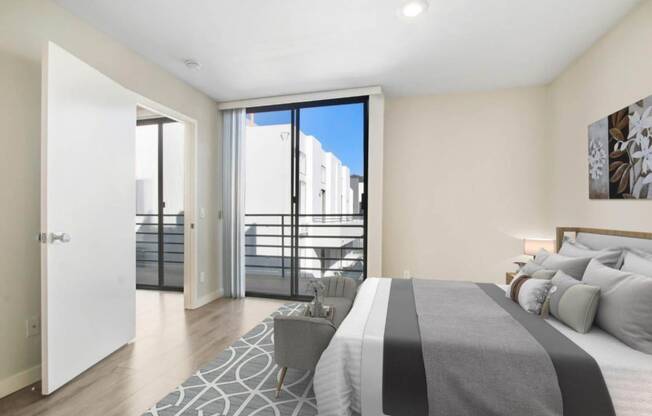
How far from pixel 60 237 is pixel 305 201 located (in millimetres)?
2818

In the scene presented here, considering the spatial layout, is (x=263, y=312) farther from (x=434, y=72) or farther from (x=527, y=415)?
(x=434, y=72)

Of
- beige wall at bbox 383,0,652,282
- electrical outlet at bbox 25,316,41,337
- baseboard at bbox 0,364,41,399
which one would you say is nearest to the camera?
baseboard at bbox 0,364,41,399

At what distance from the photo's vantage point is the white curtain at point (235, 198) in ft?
13.2

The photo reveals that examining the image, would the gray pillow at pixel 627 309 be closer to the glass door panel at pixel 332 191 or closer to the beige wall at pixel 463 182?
the beige wall at pixel 463 182

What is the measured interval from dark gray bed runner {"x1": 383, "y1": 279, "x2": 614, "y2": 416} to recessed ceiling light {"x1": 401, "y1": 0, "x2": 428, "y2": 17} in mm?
2121

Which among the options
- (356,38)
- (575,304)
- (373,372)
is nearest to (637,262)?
(575,304)

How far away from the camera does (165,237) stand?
490cm

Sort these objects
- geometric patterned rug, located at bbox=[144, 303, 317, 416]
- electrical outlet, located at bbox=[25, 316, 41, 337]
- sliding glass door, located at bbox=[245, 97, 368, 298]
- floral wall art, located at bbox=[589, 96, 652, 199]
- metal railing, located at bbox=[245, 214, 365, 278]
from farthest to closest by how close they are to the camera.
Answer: metal railing, located at bbox=[245, 214, 365, 278] < sliding glass door, located at bbox=[245, 97, 368, 298] < floral wall art, located at bbox=[589, 96, 652, 199] < electrical outlet, located at bbox=[25, 316, 41, 337] < geometric patterned rug, located at bbox=[144, 303, 317, 416]

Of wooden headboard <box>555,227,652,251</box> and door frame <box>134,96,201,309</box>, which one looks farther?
door frame <box>134,96,201,309</box>

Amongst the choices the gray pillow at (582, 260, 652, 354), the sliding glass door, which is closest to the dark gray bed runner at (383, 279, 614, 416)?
the gray pillow at (582, 260, 652, 354)

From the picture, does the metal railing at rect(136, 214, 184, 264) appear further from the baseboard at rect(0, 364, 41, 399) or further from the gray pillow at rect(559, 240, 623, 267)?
the gray pillow at rect(559, 240, 623, 267)

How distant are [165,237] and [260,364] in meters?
3.49

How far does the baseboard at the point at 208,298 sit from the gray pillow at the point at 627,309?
12.2 ft

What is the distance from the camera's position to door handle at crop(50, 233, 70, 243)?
189 cm
